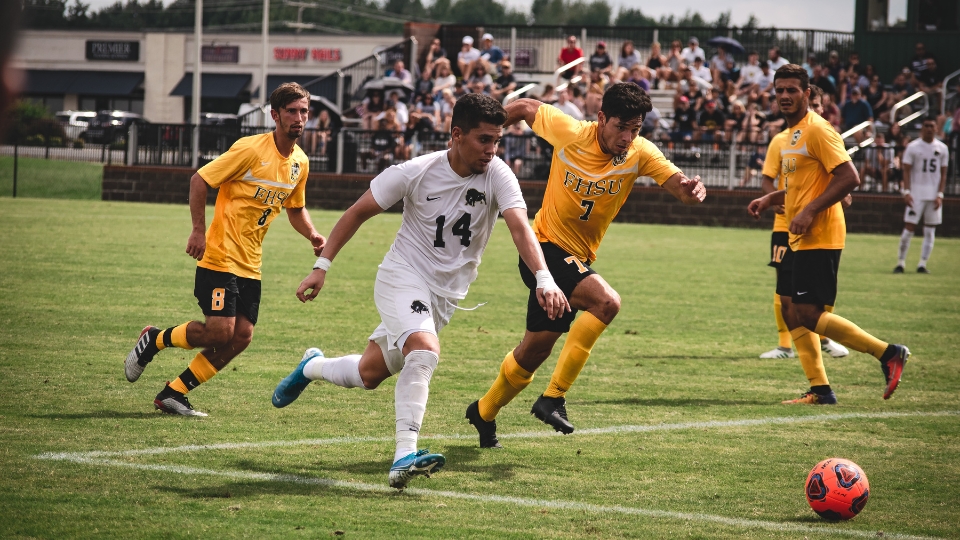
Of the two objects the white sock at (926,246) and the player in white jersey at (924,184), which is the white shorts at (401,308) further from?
the white sock at (926,246)

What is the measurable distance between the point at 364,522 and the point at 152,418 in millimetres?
2445

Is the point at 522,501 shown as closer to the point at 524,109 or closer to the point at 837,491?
the point at 837,491

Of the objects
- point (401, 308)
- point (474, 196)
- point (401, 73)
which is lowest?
point (401, 308)

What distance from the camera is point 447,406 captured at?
23.7 ft

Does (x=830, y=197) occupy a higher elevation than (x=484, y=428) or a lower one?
higher

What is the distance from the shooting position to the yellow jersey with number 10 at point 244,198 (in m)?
6.84

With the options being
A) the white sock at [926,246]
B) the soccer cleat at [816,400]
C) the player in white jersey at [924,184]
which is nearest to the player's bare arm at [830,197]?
the soccer cleat at [816,400]

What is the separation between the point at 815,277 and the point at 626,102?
2.31 meters

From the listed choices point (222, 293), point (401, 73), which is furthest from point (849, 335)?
point (401, 73)

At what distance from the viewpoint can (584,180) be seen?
674 cm

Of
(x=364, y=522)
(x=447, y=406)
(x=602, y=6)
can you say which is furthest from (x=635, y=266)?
(x=602, y=6)

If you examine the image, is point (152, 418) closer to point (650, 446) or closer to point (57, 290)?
point (650, 446)

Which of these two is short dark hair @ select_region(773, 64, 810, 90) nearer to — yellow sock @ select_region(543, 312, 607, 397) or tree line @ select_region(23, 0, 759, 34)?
yellow sock @ select_region(543, 312, 607, 397)

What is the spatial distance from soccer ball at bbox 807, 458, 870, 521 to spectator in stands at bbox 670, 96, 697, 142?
74.1ft
